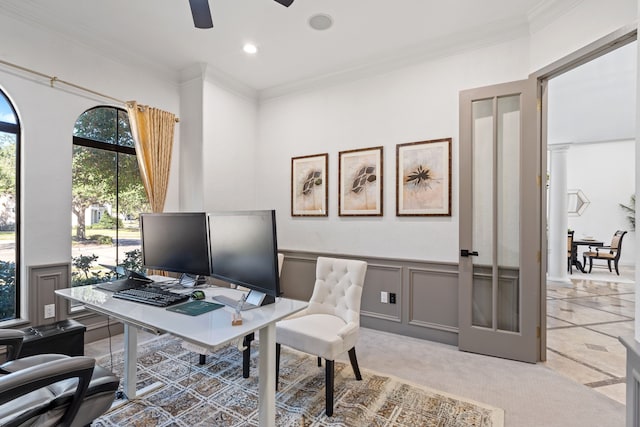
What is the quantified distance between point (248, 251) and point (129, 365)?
4.02 feet

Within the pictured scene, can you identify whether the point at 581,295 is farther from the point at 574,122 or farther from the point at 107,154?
the point at 107,154

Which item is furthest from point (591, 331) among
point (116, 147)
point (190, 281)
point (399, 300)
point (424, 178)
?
point (116, 147)

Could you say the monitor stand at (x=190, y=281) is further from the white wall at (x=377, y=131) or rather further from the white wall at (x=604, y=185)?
the white wall at (x=604, y=185)

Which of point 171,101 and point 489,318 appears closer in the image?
point 489,318

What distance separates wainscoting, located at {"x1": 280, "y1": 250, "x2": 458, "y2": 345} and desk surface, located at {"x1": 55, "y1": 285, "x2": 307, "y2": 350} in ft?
5.64

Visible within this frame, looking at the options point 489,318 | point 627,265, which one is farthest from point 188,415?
point 627,265

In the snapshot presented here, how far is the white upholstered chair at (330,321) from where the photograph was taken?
1993 millimetres

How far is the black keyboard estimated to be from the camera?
1809 mm

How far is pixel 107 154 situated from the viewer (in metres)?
3.18

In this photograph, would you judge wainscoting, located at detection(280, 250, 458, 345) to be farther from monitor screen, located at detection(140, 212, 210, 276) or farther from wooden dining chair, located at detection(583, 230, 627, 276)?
wooden dining chair, located at detection(583, 230, 627, 276)

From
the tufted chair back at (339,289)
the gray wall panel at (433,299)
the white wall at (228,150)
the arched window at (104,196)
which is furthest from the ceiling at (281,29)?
the gray wall panel at (433,299)

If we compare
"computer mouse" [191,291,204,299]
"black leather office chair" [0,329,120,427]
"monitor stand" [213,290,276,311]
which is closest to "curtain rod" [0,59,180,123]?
"black leather office chair" [0,329,120,427]

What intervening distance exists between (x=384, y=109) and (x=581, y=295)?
4595mm

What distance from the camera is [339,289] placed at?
8.23ft
